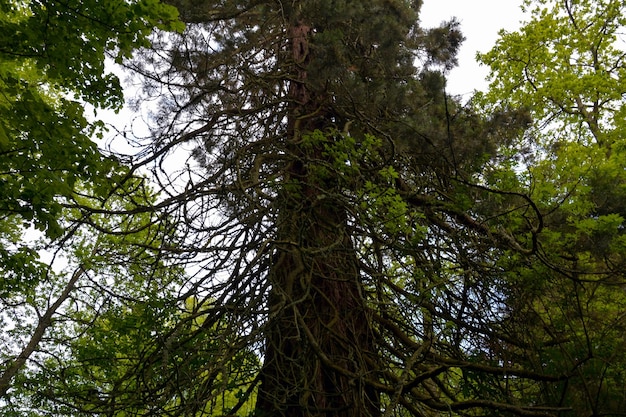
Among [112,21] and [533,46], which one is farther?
[533,46]

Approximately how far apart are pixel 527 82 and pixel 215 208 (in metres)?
8.46

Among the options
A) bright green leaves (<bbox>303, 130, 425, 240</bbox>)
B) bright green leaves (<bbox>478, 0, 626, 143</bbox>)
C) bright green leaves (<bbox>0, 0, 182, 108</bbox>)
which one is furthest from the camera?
bright green leaves (<bbox>478, 0, 626, 143</bbox>)

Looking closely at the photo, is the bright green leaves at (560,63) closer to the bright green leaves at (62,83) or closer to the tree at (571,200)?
the tree at (571,200)

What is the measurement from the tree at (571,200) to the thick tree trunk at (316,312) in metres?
1.38

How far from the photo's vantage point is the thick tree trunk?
3.72m

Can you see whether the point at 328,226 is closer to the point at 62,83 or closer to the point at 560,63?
the point at 62,83

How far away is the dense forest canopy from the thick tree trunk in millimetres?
26

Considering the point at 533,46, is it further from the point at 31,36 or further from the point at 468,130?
the point at 31,36

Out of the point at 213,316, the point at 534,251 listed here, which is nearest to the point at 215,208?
the point at 213,316

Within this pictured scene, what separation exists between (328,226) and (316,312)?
2.75 feet

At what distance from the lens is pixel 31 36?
3.59m

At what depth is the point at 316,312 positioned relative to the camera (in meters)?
4.12

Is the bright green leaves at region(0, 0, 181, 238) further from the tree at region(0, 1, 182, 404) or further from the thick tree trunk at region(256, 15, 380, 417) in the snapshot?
the thick tree trunk at region(256, 15, 380, 417)

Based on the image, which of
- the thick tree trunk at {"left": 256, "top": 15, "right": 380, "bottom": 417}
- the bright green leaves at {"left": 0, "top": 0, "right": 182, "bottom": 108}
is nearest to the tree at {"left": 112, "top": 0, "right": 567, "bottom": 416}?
the thick tree trunk at {"left": 256, "top": 15, "right": 380, "bottom": 417}
